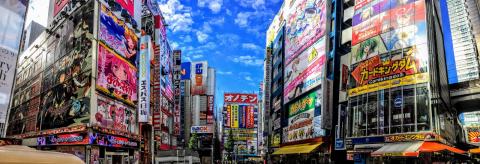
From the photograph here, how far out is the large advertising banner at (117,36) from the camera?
34719 millimetres

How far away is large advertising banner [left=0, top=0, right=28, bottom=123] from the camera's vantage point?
840 cm

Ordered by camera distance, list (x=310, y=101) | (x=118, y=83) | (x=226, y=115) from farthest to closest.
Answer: (x=226, y=115) → (x=310, y=101) → (x=118, y=83)

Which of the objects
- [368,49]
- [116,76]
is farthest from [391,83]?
[116,76]

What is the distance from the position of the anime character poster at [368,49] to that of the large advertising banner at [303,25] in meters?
10.0

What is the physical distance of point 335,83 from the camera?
1640 inches

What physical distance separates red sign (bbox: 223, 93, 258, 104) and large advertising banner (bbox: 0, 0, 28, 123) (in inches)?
5365

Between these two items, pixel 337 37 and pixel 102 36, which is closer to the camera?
pixel 102 36

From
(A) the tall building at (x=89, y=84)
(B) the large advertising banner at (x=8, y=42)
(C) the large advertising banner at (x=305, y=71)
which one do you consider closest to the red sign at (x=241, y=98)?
(C) the large advertising banner at (x=305, y=71)

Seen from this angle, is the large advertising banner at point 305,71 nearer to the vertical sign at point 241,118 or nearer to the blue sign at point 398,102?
the blue sign at point 398,102

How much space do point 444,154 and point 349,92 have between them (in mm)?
8144

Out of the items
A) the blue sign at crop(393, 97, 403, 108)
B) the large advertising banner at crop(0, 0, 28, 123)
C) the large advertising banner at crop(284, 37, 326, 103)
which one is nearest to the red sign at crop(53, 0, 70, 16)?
the large advertising banner at crop(284, 37, 326, 103)

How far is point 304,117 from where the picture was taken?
152ft

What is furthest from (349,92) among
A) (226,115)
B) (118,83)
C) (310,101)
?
(226,115)

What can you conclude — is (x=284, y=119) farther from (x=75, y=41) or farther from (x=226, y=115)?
(x=226, y=115)
